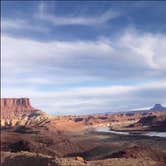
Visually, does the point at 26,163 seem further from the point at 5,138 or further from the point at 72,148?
the point at 5,138

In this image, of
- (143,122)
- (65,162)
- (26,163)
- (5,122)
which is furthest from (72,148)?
(5,122)

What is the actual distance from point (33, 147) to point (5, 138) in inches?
885

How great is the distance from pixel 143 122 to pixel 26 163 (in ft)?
383

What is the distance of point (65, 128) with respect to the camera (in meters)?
138

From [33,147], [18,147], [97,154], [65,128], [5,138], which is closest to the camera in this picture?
[97,154]

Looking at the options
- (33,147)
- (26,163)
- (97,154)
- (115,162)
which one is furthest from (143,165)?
(33,147)

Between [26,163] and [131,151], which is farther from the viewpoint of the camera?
[131,151]

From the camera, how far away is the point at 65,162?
26359 millimetres

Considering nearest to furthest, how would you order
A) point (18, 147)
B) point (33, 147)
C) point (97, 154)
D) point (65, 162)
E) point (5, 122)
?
point (65, 162)
point (97, 154)
point (33, 147)
point (18, 147)
point (5, 122)

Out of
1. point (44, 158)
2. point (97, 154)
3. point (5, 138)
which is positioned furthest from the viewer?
point (5, 138)

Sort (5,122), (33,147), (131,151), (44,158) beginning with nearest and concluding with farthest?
1. (44,158)
2. (131,151)
3. (33,147)
4. (5,122)

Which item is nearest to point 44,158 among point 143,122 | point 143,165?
point 143,165

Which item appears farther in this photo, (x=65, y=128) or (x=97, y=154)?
(x=65, y=128)

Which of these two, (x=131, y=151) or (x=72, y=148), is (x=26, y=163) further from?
(x=72, y=148)
